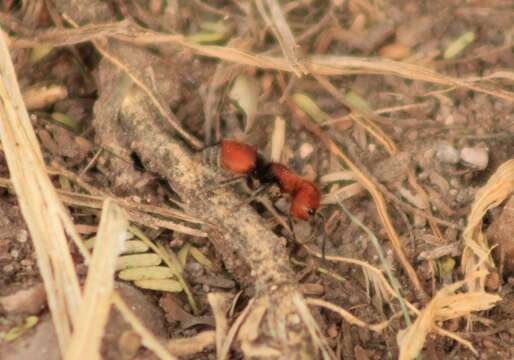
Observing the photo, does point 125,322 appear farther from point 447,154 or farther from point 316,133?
point 447,154

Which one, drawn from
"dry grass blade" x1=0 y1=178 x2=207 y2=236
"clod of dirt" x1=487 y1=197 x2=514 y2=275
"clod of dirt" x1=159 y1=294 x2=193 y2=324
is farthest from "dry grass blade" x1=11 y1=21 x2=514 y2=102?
"clod of dirt" x1=159 y1=294 x2=193 y2=324

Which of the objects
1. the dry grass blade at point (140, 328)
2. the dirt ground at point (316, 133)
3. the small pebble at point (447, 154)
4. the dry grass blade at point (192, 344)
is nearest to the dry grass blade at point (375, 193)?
the dirt ground at point (316, 133)

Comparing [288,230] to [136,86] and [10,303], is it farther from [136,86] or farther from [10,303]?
[10,303]

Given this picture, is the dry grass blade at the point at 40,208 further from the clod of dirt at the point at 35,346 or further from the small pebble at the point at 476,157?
the small pebble at the point at 476,157

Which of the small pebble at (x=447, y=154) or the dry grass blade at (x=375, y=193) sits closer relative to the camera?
the dry grass blade at (x=375, y=193)

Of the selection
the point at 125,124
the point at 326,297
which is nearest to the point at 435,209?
the point at 326,297

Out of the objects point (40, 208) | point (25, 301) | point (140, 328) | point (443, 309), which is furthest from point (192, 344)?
point (443, 309)
